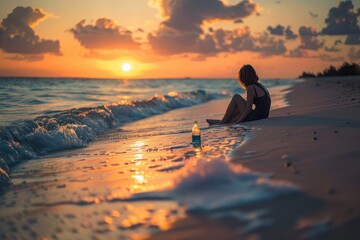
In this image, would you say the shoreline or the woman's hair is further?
the woman's hair

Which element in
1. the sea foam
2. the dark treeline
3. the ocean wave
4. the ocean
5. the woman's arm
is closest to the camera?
the ocean

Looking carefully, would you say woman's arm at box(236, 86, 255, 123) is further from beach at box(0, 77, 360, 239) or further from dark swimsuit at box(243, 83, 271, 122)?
beach at box(0, 77, 360, 239)

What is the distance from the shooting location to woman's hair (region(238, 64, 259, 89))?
23.8 ft

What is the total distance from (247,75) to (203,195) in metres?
5.16

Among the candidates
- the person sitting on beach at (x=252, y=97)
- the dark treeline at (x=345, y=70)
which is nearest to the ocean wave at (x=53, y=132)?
the person sitting on beach at (x=252, y=97)

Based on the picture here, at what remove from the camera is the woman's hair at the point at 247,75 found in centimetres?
725

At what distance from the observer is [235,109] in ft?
25.0

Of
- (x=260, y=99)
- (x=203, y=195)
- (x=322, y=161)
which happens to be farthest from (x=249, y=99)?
(x=203, y=195)

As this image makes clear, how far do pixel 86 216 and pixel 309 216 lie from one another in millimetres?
1544

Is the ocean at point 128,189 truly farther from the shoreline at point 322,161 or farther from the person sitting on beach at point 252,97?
the person sitting on beach at point 252,97

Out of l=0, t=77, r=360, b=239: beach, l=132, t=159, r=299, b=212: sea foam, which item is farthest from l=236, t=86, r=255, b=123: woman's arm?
l=132, t=159, r=299, b=212: sea foam

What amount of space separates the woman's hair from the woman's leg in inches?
14.6

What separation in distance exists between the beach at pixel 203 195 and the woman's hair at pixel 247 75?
300cm

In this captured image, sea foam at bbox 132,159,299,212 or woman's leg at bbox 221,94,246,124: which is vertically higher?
woman's leg at bbox 221,94,246,124
